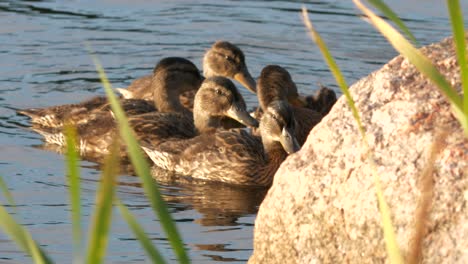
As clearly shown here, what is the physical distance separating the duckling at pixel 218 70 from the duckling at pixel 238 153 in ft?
6.08

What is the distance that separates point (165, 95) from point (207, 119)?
68 cm

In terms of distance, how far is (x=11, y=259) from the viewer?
266 inches

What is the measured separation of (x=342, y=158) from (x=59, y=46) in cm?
877

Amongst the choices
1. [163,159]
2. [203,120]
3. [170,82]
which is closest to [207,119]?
[203,120]

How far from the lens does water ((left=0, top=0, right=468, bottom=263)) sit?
26.4 feet

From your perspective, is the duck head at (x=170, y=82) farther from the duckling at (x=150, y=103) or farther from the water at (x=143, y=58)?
the water at (x=143, y=58)

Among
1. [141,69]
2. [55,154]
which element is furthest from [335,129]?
[141,69]

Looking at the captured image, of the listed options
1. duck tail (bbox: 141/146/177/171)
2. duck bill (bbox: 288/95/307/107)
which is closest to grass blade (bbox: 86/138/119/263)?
duck tail (bbox: 141/146/177/171)

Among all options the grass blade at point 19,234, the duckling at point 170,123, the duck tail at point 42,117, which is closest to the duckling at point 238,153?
the duckling at point 170,123

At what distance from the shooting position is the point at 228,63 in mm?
11969

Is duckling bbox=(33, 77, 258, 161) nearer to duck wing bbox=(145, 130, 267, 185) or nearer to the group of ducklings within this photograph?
the group of ducklings

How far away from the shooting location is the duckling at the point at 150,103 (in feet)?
A: 34.7

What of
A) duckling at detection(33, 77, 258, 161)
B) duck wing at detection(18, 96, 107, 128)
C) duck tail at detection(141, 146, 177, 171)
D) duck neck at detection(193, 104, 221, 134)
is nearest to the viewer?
duck tail at detection(141, 146, 177, 171)

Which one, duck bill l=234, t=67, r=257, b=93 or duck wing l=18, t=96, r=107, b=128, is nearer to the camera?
duck wing l=18, t=96, r=107, b=128
